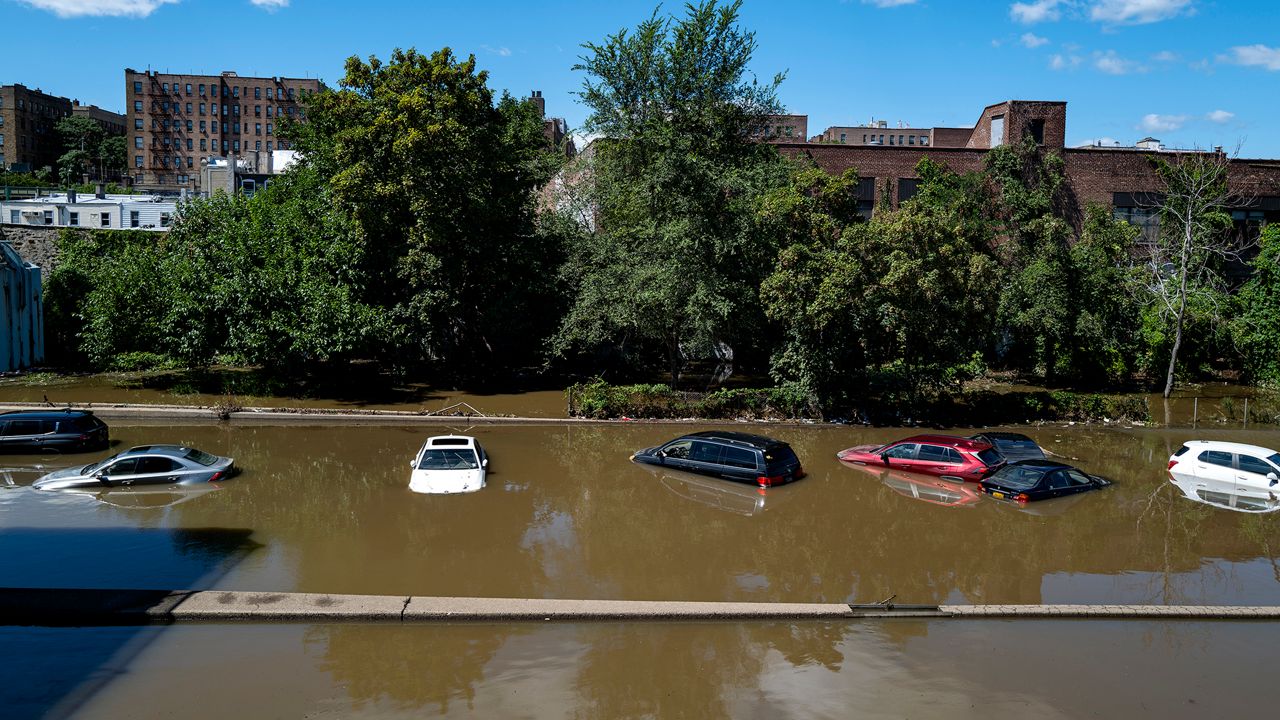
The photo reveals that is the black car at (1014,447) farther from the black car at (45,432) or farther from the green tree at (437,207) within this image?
the black car at (45,432)

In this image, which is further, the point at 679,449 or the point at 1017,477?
the point at 679,449

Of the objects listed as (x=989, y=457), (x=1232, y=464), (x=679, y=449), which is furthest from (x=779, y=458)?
(x=1232, y=464)

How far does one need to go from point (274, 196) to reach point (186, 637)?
31119 millimetres

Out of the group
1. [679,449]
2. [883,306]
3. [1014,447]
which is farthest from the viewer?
[883,306]

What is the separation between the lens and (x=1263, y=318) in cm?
3981

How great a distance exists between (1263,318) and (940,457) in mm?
28890

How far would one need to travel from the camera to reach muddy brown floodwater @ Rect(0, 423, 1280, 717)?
10758 millimetres

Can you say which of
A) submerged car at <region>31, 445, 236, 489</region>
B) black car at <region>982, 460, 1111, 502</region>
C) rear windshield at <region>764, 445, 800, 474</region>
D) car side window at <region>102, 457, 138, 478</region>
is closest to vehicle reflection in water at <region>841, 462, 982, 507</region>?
black car at <region>982, 460, 1111, 502</region>

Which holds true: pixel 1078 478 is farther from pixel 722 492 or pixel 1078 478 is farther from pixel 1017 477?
pixel 722 492

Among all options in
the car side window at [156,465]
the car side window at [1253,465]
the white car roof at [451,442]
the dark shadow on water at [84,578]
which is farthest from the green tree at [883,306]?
the dark shadow on water at [84,578]

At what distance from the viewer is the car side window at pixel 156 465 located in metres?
19.9

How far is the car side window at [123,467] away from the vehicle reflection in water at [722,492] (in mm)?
12664

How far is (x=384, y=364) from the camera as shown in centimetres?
3669

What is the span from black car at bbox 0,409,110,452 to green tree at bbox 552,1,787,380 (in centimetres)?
1620
